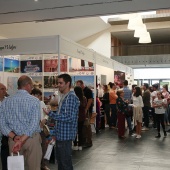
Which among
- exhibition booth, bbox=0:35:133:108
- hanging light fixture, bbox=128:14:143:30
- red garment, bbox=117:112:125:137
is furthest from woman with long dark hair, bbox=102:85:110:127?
exhibition booth, bbox=0:35:133:108

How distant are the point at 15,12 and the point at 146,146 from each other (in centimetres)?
426

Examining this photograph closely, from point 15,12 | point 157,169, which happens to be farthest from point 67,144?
point 15,12

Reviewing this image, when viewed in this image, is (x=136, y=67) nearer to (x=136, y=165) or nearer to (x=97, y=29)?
(x=97, y=29)

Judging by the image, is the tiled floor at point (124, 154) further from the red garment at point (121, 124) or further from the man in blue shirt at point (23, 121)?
the man in blue shirt at point (23, 121)

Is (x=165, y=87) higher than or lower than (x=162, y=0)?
lower

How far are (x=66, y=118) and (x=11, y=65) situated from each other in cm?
373

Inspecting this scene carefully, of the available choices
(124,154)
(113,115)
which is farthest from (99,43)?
(124,154)

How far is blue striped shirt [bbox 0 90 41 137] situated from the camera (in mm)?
2678

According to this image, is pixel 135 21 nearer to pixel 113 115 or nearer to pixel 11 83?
pixel 113 115

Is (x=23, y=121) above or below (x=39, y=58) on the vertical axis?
below

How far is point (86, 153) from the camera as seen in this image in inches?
225

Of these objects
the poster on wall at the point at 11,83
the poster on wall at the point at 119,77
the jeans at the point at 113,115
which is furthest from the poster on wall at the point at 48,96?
the poster on wall at the point at 119,77

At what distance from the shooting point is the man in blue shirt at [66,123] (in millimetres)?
2832

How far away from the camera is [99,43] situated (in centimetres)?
1712
